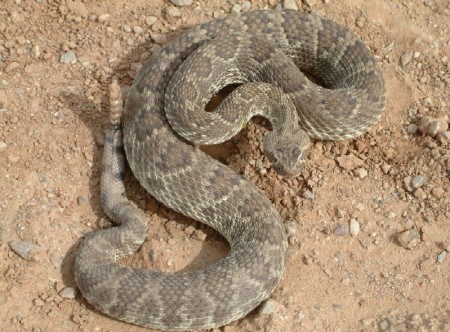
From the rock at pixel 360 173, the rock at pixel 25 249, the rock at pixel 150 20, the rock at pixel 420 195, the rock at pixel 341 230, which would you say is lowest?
the rock at pixel 25 249

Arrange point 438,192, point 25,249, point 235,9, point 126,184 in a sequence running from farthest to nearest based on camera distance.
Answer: point 235,9, point 126,184, point 438,192, point 25,249

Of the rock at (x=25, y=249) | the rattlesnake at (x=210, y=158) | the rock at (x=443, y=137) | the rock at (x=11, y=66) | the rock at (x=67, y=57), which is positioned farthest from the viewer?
the rock at (x=67, y=57)

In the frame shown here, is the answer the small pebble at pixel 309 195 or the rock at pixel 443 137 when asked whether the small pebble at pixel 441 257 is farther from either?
the small pebble at pixel 309 195

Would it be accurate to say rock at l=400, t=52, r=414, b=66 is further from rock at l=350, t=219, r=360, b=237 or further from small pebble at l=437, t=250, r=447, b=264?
small pebble at l=437, t=250, r=447, b=264

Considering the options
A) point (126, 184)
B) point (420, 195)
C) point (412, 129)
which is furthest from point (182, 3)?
point (420, 195)

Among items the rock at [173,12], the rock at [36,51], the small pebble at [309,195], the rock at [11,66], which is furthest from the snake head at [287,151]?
the rock at [11,66]

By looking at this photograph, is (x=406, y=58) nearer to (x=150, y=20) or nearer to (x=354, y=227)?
(x=354, y=227)

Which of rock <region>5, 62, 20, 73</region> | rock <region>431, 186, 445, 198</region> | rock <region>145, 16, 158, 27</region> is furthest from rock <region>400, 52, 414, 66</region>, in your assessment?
A: rock <region>5, 62, 20, 73</region>
